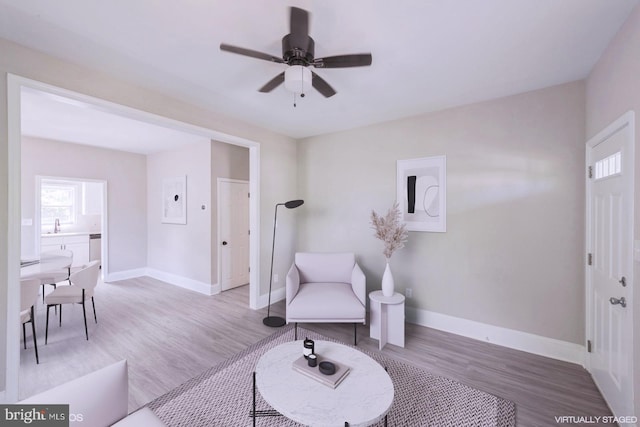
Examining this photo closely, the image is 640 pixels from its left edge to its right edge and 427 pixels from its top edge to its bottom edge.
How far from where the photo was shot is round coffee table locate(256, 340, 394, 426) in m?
1.32

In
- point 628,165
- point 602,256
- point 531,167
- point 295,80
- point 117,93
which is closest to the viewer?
point 628,165

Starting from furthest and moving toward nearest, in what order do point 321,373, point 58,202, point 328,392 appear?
point 58,202
point 321,373
point 328,392

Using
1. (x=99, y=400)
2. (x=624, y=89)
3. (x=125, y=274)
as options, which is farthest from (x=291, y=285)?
(x=125, y=274)

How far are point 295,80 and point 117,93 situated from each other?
1.81 m

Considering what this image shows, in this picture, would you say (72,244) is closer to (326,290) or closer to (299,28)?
(326,290)

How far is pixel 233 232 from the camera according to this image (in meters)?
4.91

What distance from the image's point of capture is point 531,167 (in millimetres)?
2662

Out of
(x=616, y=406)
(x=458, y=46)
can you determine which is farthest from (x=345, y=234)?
(x=616, y=406)

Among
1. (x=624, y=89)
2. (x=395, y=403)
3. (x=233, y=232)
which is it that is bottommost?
(x=395, y=403)

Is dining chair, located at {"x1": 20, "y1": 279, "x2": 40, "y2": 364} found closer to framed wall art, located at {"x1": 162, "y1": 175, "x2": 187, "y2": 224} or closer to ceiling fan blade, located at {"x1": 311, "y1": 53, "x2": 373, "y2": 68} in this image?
framed wall art, located at {"x1": 162, "y1": 175, "x2": 187, "y2": 224}

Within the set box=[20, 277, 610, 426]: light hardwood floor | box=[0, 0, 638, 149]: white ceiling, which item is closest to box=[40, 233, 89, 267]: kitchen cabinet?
box=[20, 277, 610, 426]: light hardwood floor

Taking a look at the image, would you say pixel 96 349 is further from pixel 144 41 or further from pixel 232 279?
pixel 144 41

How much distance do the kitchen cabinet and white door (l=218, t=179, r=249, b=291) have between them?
3.33 m

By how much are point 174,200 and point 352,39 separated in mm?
4563
